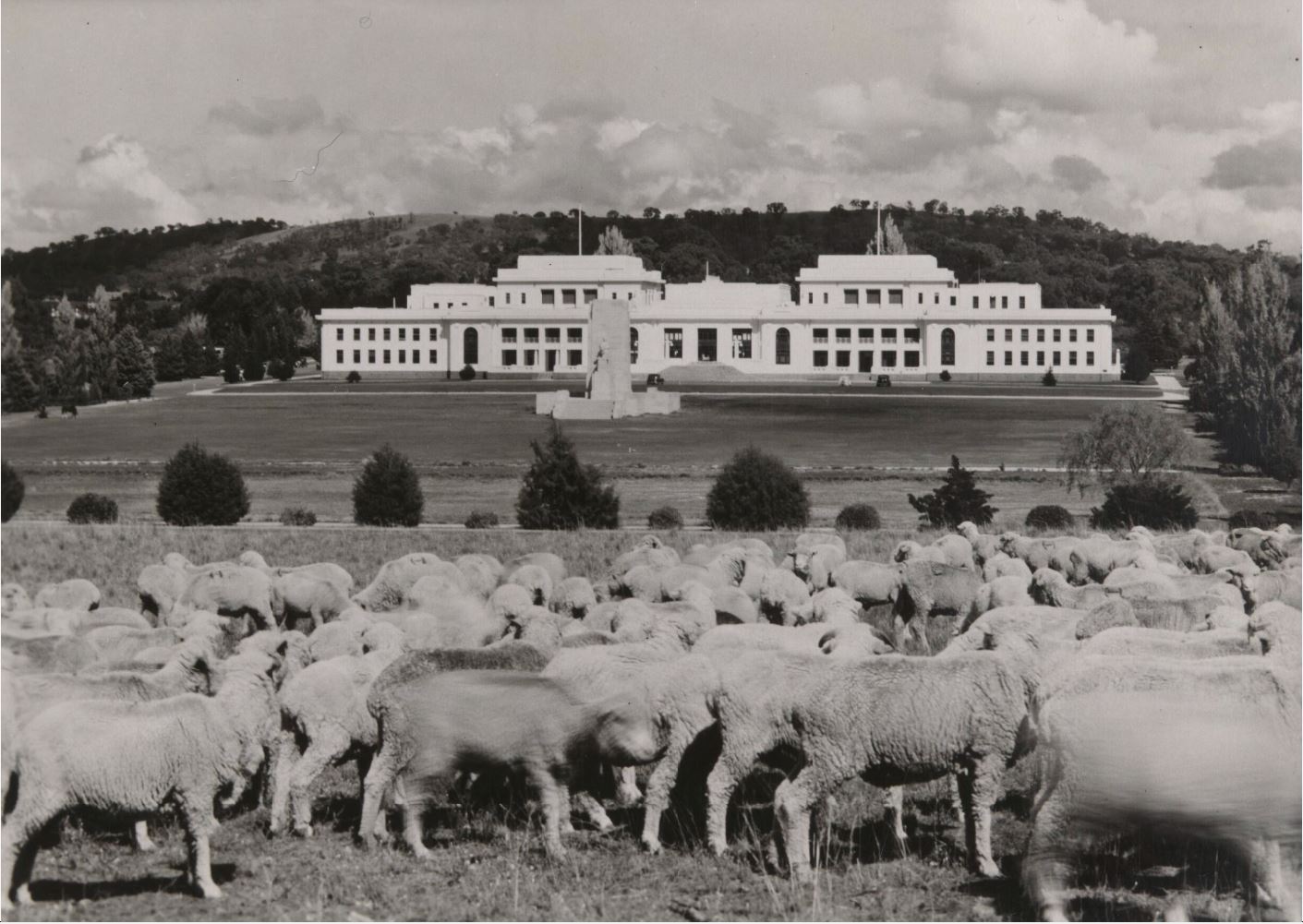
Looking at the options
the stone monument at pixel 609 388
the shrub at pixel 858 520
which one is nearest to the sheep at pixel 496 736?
the shrub at pixel 858 520

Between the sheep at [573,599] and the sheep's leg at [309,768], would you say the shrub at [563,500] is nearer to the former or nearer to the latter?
the sheep at [573,599]

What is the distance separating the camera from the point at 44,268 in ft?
276

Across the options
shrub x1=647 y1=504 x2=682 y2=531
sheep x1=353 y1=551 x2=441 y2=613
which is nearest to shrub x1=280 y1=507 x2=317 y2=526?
shrub x1=647 y1=504 x2=682 y2=531

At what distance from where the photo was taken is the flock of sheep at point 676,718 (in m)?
7.88

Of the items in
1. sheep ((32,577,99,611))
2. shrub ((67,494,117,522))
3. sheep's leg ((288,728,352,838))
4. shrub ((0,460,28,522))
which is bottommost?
sheep's leg ((288,728,352,838))

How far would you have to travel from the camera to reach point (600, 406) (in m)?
69.6

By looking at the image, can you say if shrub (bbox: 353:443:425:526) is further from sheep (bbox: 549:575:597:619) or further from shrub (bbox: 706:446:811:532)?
sheep (bbox: 549:575:597:619)

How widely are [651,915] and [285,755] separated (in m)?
3.26

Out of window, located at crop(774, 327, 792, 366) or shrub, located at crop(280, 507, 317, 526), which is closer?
shrub, located at crop(280, 507, 317, 526)

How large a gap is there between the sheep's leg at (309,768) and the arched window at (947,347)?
104978 mm

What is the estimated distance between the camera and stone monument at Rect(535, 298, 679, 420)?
69.3 meters

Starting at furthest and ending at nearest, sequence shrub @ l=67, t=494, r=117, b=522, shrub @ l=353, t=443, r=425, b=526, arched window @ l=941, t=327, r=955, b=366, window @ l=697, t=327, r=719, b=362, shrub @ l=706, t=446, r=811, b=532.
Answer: window @ l=697, t=327, r=719, b=362 → arched window @ l=941, t=327, r=955, b=366 → shrub @ l=353, t=443, r=425, b=526 → shrub @ l=706, t=446, r=811, b=532 → shrub @ l=67, t=494, r=117, b=522

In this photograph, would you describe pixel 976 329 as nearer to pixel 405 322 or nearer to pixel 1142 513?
pixel 405 322

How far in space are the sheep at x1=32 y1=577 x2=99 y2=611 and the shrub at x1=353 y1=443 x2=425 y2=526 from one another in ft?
63.0
